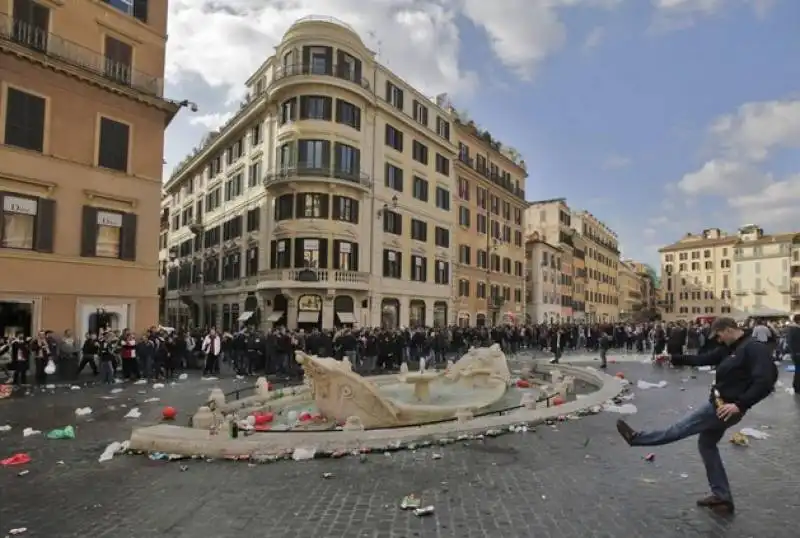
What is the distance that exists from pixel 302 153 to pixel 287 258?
678cm

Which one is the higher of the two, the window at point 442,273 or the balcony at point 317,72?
the balcony at point 317,72

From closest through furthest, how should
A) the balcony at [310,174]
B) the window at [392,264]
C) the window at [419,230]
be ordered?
the balcony at [310,174] < the window at [392,264] < the window at [419,230]

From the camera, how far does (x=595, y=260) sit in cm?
9631

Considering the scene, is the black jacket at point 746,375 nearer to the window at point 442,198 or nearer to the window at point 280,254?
the window at point 280,254

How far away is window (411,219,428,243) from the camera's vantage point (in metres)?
45.9

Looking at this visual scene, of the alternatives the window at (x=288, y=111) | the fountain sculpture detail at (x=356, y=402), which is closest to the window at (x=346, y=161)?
the window at (x=288, y=111)

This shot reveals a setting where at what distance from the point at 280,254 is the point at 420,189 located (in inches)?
543

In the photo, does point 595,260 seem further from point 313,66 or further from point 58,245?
point 58,245

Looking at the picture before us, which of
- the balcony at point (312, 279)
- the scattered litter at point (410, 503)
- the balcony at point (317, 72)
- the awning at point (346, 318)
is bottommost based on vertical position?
the scattered litter at point (410, 503)

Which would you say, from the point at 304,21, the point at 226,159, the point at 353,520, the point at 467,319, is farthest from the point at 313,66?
the point at 353,520

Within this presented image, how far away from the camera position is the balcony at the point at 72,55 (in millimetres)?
21906

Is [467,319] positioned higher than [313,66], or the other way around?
[313,66]

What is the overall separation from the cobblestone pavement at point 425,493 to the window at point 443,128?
139 feet

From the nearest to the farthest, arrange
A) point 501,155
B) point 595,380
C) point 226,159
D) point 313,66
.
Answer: point 595,380, point 313,66, point 226,159, point 501,155
